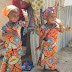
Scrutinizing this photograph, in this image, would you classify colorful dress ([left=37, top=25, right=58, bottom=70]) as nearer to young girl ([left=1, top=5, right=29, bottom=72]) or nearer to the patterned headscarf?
the patterned headscarf

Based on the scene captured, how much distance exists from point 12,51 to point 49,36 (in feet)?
2.94

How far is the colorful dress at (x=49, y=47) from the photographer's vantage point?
243 centimetres

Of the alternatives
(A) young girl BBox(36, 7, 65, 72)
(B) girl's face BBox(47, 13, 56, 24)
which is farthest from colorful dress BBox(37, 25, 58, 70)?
(B) girl's face BBox(47, 13, 56, 24)

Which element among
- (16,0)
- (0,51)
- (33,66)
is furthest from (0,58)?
(16,0)

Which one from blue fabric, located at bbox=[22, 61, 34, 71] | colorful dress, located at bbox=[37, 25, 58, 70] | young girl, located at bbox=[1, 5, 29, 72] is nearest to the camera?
young girl, located at bbox=[1, 5, 29, 72]

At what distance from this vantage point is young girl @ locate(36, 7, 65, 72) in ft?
7.52

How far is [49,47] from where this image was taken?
251 cm

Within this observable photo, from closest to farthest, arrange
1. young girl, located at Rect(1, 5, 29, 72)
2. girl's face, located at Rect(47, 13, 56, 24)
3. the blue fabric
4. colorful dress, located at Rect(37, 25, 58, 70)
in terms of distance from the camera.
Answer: young girl, located at Rect(1, 5, 29, 72)
girl's face, located at Rect(47, 13, 56, 24)
colorful dress, located at Rect(37, 25, 58, 70)
the blue fabric

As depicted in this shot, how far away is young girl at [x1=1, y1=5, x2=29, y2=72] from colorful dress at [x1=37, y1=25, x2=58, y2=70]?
50 cm

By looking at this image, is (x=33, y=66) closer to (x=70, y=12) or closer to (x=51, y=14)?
(x=51, y=14)

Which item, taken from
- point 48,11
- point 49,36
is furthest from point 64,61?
point 48,11

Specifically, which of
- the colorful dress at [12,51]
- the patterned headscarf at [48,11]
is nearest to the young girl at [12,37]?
the colorful dress at [12,51]

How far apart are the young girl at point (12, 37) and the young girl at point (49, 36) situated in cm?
47

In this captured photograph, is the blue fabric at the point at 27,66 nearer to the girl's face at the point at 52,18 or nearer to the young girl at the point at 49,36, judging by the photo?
the young girl at the point at 49,36
